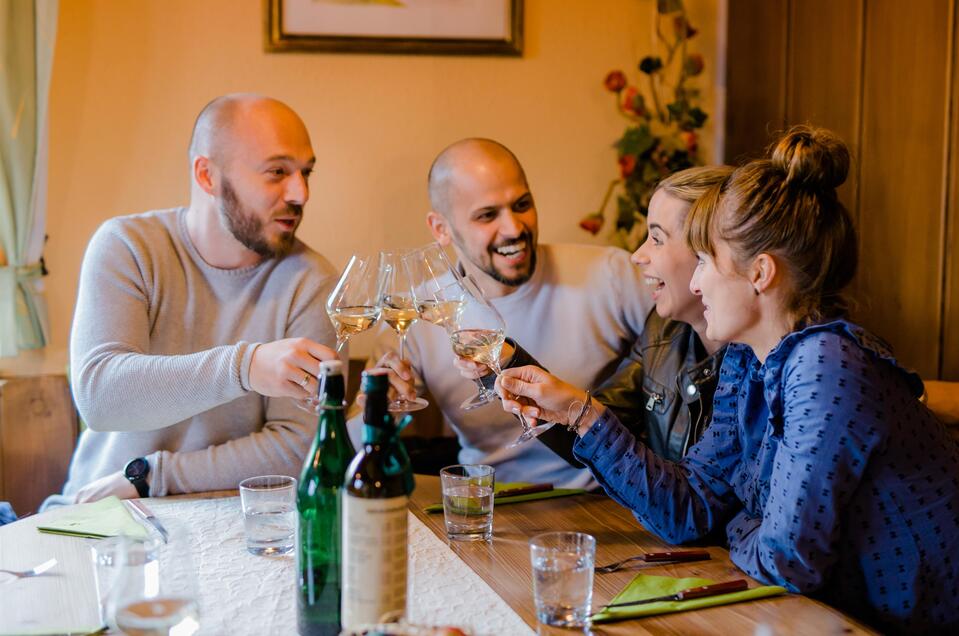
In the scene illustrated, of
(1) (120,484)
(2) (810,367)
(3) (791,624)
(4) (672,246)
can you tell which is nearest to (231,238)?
(1) (120,484)

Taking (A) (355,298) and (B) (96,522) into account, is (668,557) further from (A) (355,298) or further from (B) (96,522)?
(B) (96,522)

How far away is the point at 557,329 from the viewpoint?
2426mm

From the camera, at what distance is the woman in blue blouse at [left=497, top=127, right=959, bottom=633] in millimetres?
1349

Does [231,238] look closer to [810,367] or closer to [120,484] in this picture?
[120,484]

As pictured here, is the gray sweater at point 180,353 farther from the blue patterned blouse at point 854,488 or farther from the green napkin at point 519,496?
the blue patterned blouse at point 854,488

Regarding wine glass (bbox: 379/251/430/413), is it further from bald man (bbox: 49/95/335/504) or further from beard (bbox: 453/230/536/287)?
beard (bbox: 453/230/536/287)

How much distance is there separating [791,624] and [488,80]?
2006 mm

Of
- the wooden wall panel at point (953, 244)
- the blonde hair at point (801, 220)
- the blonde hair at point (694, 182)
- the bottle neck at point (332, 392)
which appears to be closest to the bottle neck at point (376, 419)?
the bottle neck at point (332, 392)

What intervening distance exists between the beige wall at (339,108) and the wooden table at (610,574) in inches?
46.1

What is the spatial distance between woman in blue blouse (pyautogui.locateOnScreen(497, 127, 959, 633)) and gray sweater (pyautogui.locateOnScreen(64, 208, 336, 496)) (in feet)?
2.16

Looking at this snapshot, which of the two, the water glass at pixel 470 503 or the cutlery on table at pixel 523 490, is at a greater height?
the water glass at pixel 470 503

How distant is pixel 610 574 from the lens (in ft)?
4.59

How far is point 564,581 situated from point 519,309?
1301 millimetres

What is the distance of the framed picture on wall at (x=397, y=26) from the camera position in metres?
2.70
